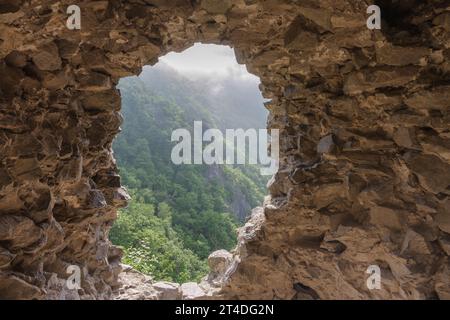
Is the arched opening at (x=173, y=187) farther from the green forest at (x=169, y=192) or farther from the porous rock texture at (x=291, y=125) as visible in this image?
the porous rock texture at (x=291, y=125)

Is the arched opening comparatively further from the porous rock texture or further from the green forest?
the porous rock texture

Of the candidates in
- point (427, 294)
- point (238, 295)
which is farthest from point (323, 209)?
point (238, 295)

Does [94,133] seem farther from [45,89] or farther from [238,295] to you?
[238,295]

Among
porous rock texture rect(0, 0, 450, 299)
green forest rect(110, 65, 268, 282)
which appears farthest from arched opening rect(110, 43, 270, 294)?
porous rock texture rect(0, 0, 450, 299)

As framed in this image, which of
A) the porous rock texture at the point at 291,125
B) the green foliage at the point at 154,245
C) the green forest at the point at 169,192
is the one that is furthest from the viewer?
the green forest at the point at 169,192

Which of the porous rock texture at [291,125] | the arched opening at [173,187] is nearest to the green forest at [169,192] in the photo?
the arched opening at [173,187]

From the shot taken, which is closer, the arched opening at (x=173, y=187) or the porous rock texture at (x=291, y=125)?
the porous rock texture at (x=291, y=125)
